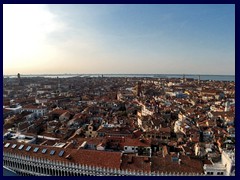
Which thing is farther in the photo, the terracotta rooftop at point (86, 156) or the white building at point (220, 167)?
the terracotta rooftop at point (86, 156)

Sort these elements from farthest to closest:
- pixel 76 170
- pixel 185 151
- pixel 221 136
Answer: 1. pixel 221 136
2. pixel 185 151
3. pixel 76 170

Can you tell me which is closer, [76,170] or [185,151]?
[76,170]

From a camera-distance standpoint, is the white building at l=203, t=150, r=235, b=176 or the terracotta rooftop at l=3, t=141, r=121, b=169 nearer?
the white building at l=203, t=150, r=235, b=176

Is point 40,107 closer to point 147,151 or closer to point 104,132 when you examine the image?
point 104,132

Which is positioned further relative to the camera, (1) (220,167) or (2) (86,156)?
(2) (86,156)
